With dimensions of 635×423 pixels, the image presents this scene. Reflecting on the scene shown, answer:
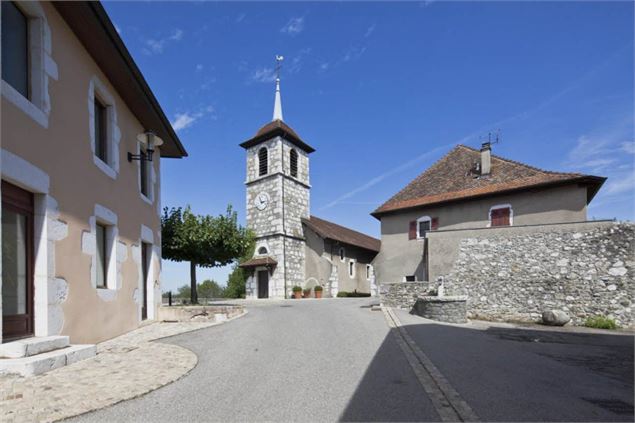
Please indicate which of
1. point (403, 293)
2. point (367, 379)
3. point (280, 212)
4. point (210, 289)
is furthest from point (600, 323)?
point (210, 289)

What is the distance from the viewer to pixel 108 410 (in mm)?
3812

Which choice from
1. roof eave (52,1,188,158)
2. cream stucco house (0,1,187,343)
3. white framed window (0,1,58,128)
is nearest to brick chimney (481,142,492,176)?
roof eave (52,1,188,158)

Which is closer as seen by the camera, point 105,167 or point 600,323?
point 105,167

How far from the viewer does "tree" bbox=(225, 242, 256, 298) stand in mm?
→ 28923

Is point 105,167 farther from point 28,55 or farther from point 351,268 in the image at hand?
point 351,268

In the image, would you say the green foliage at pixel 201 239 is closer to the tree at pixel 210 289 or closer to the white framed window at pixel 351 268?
the white framed window at pixel 351 268

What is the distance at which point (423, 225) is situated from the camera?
870 inches

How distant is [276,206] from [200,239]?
1320 cm

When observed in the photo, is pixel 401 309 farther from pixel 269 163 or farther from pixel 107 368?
pixel 269 163

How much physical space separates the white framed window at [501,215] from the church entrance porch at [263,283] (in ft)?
49.1

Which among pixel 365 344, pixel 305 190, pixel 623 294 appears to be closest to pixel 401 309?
pixel 623 294

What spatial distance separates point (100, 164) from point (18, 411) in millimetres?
5210

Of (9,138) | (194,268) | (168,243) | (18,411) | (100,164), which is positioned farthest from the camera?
(194,268)

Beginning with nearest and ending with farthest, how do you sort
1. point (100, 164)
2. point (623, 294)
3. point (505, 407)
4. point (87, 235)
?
point (505, 407), point (87, 235), point (100, 164), point (623, 294)
